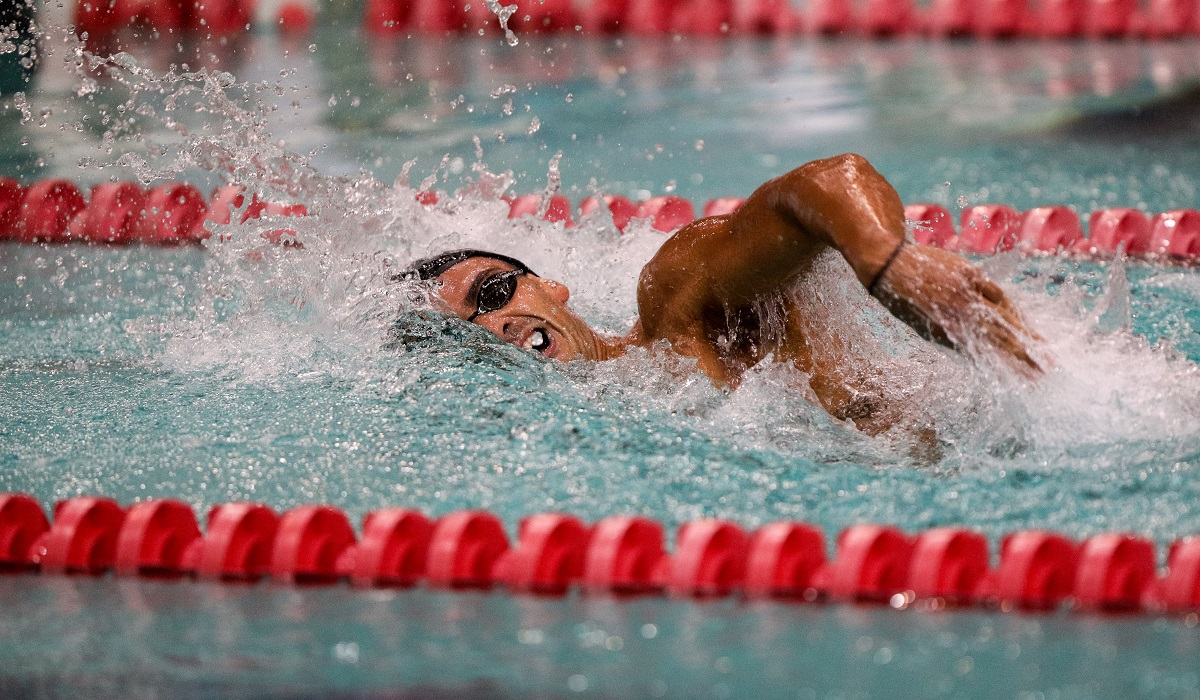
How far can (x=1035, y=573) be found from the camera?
1.95m

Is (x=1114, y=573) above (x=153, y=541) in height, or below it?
below

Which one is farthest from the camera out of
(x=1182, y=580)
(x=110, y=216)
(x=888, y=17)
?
(x=888, y=17)

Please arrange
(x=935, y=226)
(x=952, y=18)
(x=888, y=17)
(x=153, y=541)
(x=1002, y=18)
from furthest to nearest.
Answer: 1. (x=888, y=17)
2. (x=952, y=18)
3. (x=1002, y=18)
4. (x=935, y=226)
5. (x=153, y=541)

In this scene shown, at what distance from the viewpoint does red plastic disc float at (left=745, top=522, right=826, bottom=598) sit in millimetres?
2043

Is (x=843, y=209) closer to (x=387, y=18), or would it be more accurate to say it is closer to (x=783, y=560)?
(x=783, y=560)

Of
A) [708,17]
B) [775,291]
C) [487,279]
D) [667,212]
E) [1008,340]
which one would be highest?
[708,17]

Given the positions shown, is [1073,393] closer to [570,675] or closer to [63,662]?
[570,675]

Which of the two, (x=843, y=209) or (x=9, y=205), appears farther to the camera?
(x=9, y=205)

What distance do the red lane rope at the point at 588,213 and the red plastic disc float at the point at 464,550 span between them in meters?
2.29

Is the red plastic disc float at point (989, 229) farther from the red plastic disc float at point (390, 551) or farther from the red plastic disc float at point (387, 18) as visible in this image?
the red plastic disc float at point (387, 18)

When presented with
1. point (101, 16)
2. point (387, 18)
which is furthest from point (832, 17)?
point (101, 16)

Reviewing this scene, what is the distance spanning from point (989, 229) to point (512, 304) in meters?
2.46

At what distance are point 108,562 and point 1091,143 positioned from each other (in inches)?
198

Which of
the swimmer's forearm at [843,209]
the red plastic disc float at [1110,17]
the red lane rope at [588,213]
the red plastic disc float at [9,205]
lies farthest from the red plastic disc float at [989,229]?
the red plastic disc float at [9,205]
